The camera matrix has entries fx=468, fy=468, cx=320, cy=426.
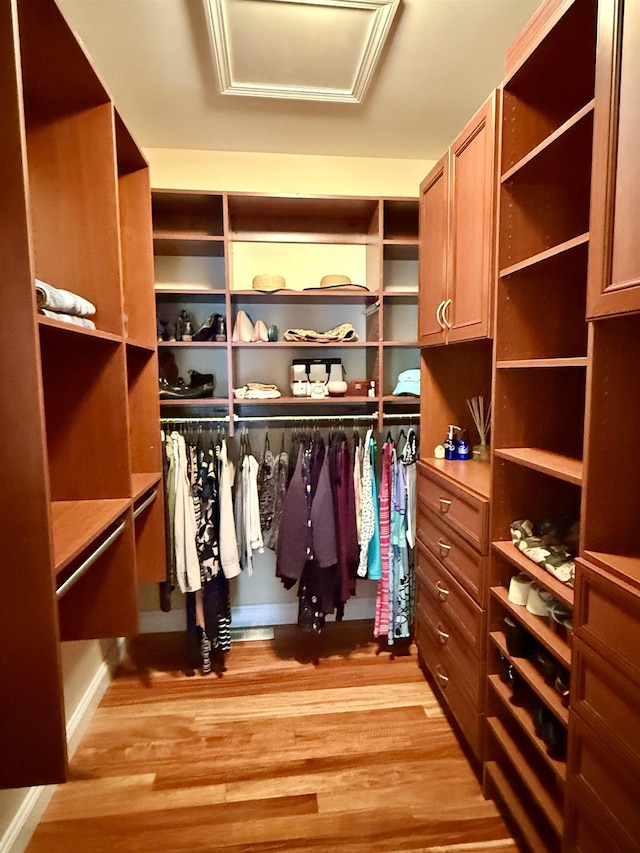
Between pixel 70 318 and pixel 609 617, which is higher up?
pixel 70 318

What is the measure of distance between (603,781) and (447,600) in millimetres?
906

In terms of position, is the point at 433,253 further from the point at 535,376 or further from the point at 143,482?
the point at 143,482

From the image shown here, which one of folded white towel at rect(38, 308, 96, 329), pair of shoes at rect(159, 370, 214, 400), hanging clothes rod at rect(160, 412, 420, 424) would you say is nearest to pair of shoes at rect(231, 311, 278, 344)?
pair of shoes at rect(159, 370, 214, 400)

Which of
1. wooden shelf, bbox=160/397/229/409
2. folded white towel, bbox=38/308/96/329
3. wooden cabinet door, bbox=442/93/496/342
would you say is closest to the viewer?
folded white towel, bbox=38/308/96/329

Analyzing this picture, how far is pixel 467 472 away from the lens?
199 centimetres

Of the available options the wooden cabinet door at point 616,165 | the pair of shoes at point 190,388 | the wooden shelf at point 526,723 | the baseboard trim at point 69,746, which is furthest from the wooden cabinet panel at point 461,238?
the baseboard trim at point 69,746

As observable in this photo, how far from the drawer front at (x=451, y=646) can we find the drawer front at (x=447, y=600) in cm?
1

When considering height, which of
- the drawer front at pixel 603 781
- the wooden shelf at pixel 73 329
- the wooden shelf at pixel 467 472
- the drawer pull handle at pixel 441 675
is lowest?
the drawer pull handle at pixel 441 675

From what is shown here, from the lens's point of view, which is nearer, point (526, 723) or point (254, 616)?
point (526, 723)

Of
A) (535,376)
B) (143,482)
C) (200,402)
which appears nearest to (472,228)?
(535,376)

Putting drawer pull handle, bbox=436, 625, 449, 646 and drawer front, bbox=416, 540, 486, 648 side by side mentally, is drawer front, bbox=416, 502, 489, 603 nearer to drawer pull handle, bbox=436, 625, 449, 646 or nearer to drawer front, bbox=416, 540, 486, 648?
drawer front, bbox=416, 540, 486, 648

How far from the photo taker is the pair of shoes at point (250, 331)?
2.34 m

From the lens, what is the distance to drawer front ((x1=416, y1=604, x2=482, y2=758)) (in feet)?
5.65

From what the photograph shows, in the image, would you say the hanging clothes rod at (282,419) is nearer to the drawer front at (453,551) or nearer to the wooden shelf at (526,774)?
the drawer front at (453,551)
